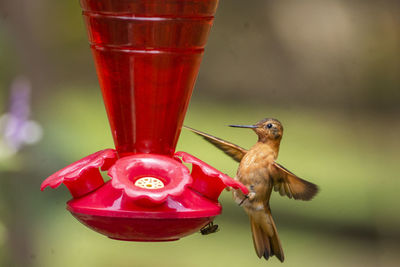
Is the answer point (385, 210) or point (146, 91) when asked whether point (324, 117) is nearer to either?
point (385, 210)

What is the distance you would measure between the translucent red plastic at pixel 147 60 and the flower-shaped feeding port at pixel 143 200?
20cm

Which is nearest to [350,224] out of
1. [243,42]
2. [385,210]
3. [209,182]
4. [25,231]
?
[385,210]

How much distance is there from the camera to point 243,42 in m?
5.19

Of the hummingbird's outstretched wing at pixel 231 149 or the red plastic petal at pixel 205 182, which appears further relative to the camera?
the hummingbird's outstretched wing at pixel 231 149

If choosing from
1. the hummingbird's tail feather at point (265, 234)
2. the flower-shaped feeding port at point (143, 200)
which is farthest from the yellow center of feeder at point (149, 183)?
the hummingbird's tail feather at point (265, 234)

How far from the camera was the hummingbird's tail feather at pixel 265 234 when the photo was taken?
357 centimetres

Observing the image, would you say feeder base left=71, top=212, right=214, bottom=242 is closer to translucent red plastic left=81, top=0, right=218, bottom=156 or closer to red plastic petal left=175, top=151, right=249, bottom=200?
red plastic petal left=175, top=151, right=249, bottom=200

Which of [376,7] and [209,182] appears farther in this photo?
[376,7]

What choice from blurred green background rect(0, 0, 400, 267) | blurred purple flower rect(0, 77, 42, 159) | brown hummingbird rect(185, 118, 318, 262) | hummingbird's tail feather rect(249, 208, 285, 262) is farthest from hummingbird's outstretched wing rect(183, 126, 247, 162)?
blurred purple flower rect(0, 77, 42, 159)

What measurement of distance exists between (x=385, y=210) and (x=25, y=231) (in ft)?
9.82

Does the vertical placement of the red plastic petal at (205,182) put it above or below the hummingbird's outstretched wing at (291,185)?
above

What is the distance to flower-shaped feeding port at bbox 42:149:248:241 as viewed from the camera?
1827mm

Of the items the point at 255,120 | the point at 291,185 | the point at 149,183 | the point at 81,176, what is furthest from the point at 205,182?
the point at 255,120

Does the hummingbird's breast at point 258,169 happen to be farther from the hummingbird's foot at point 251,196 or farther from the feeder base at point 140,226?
the feeder base at point 140,226
